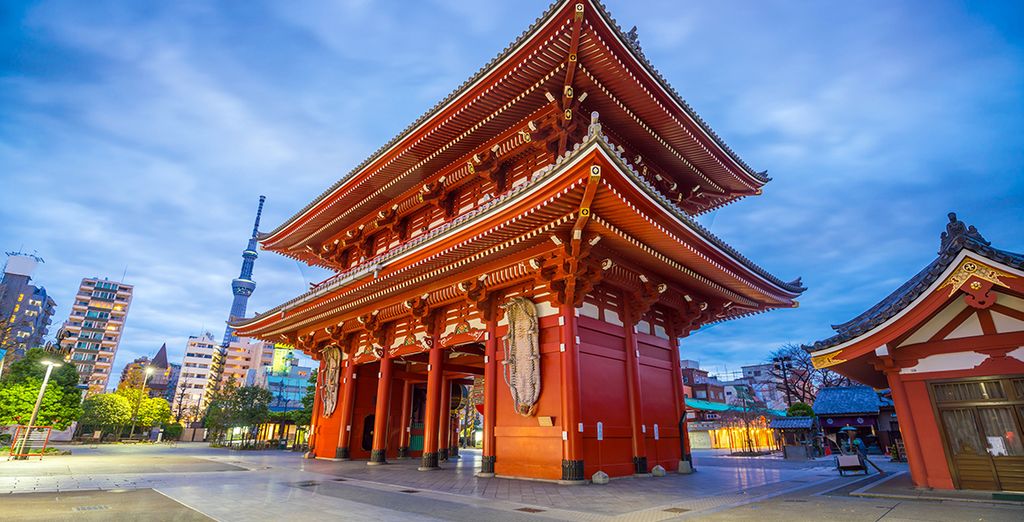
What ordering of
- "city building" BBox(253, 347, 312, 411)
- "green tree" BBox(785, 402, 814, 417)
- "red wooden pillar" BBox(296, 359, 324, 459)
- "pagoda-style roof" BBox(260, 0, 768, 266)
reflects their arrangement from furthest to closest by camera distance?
"city building" BBox(253, 347, 312, 411), "green tree" BBox(785, 402, 814, 417), "red wooden pillar" BBox(296, 359, 324, 459), "pagoda-style roof" BBox(260, 0, 768, 266)

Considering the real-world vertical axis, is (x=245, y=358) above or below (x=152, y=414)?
above

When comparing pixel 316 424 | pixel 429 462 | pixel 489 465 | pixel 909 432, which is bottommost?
pixel 429 462

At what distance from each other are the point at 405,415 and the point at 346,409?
2.88 metres

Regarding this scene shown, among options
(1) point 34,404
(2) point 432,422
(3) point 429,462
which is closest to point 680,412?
(2) point 432,422

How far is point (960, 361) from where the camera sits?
348 inches

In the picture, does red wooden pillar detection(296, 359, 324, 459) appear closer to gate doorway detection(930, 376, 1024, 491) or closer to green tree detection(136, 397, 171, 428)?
gate doorway detection(930, 376, 1024, 491)

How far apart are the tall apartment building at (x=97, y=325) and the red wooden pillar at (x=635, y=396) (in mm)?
111411

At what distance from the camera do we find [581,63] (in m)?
13.2

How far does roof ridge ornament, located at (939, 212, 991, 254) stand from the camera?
8.42 metres

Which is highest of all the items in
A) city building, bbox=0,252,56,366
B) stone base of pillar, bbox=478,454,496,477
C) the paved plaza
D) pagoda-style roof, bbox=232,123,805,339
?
city building, bbox=0,252,56,366

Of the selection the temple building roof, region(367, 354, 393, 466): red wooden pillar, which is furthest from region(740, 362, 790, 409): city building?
region(367, 354, 393, 466): red wooden pillar

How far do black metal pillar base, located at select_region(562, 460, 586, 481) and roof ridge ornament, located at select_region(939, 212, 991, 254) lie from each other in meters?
8.94

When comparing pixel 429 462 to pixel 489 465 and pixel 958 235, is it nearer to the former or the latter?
pixel 489 465

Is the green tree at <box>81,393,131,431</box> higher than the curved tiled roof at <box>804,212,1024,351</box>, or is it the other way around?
the curved tiled roof at <box>804,212,1024,351</box>
